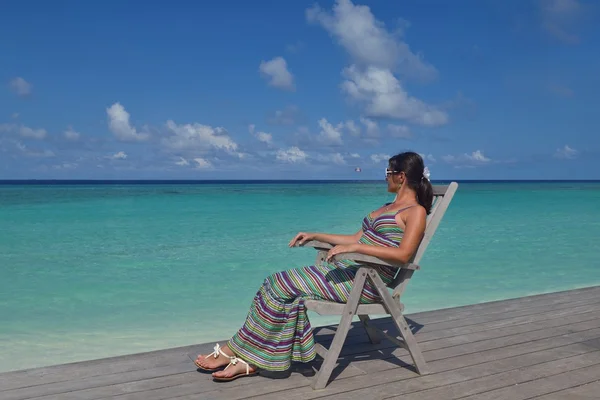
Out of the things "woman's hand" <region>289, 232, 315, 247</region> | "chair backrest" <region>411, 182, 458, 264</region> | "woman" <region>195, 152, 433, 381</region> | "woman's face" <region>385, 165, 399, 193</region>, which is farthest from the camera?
"woman's hand" <region>289, 232, 315, 247</region>

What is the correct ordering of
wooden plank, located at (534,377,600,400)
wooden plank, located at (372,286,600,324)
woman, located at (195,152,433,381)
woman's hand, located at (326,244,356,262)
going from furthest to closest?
wooden plank, located at (372,286,600,324) < woman, located at (195,152,433,381) < woman's hand, located at (326,244,356,262) < wooden plank, located at (534,377,600,400)

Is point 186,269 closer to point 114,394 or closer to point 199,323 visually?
point 199,323

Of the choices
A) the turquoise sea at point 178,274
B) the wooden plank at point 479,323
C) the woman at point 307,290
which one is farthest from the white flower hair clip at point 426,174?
the turquoise sea at point 178,274

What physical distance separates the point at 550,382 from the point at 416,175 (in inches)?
48.6

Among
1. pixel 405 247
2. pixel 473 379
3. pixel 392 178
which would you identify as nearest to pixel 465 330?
pixel 473 379

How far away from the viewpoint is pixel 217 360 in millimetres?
2936

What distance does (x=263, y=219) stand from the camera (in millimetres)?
18094

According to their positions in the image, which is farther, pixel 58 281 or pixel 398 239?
pixel 58 281

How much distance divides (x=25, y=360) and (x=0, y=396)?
2.04 m

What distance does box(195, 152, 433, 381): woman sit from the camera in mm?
2859

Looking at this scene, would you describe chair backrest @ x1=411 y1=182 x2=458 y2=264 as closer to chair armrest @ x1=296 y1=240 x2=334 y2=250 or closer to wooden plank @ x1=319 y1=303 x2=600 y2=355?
chair armrest @ x1=296 y1=240 x2=334 y2=250

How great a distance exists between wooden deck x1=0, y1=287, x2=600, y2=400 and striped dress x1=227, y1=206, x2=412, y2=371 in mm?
131

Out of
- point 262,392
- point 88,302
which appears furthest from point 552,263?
point 262,392

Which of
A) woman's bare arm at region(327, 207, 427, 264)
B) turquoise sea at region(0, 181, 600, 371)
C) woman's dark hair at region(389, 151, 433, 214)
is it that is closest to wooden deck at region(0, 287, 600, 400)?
woman's bare arm at region(327, 207, 427, 264)
